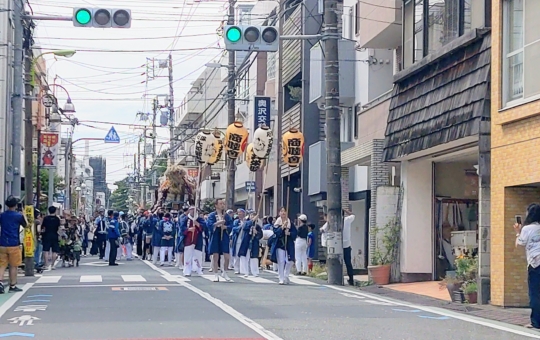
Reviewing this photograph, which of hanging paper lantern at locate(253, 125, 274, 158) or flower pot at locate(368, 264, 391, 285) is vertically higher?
hanging paper lantern at locate(253, 125, 274, 158)

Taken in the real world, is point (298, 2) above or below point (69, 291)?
above

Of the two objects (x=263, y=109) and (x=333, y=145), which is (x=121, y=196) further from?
(x=333, y=145)

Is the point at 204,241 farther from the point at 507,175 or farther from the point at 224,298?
the point at 507,175

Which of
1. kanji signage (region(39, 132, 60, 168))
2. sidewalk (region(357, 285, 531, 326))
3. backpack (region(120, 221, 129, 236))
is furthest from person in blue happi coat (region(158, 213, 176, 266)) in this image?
kanji signage (region(39, 132, 60, 168))

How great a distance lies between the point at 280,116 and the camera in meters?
40.1

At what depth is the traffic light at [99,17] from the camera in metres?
17.4

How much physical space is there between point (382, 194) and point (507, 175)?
6930mm

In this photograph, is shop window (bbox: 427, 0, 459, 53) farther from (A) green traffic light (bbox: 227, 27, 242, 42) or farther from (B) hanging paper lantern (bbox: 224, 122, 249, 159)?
(B) hanging paper lantern (bbox: 224, 122, 249, 159)

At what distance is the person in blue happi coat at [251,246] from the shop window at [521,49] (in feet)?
Result: 32.0

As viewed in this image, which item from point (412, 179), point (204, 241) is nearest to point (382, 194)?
point (412, 179)

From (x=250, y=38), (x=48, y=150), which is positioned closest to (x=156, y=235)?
(x=48, y=150)

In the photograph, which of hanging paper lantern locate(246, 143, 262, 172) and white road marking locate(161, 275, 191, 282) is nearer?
white road marking locate(161, 275, 191, 282)

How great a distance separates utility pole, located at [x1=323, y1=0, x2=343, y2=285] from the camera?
2258 centimetres

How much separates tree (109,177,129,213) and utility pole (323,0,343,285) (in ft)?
340
